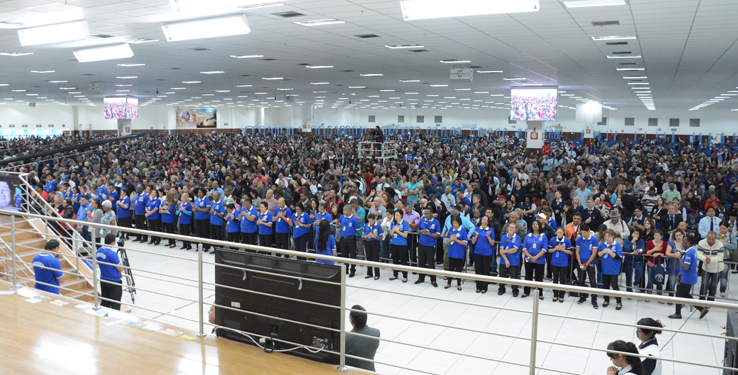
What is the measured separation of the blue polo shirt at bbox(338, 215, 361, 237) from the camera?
1047 centimetres

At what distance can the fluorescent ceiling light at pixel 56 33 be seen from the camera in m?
8.58

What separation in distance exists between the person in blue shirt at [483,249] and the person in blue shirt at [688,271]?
299 centimetres

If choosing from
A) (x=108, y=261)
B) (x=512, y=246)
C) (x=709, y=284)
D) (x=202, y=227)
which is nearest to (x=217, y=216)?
(x=202, y=227)

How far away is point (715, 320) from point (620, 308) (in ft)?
4.42

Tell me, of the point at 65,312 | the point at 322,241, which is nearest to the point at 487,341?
the point at 322,241

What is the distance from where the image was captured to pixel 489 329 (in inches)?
305

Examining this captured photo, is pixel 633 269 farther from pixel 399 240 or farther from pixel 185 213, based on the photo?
pixel 185 213

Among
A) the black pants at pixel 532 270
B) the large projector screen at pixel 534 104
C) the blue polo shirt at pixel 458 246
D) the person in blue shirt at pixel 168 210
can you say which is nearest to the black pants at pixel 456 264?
the blue polo shirt at pixel 458 246

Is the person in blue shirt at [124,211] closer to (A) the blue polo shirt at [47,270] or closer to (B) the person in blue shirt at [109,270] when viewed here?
(B) the person in blue shirt at [109,270]

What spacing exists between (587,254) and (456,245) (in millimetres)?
2252

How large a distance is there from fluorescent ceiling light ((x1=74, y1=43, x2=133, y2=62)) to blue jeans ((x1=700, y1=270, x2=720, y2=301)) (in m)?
11.6

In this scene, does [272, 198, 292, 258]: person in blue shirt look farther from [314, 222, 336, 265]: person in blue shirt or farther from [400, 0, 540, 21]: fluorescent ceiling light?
[400, 0, 540, 21]: fluorescent ceiling light

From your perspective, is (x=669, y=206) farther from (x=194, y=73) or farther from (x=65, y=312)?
(x=194, y=73)

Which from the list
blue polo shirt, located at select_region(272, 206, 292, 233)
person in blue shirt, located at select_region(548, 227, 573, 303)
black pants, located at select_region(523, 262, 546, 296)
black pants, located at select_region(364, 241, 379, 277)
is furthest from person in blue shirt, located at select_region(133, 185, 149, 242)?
person in blue shirt, located at select_region(548, 227, 573, 303)
